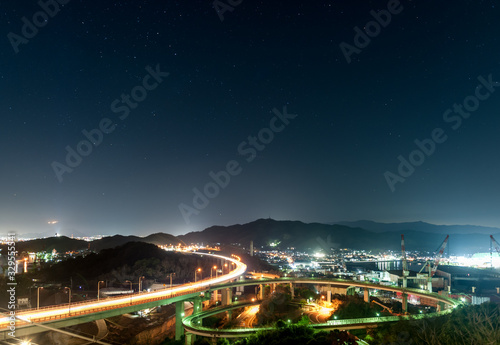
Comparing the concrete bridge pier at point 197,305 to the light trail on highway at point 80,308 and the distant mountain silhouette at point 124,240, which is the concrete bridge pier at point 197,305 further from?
the distant mountain silhouette at point 124,240

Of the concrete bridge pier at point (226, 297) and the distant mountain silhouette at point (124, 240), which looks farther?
the distant mountain silhouette at point (124, 240)

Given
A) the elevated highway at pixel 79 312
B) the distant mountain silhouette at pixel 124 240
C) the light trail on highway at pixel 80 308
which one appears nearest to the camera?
the elevated highway at pixel 79 312

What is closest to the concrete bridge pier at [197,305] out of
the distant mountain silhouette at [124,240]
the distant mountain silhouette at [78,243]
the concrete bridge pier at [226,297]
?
the concrete bridge pier at [226,297]

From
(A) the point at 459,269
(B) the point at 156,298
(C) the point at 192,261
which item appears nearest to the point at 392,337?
(B) the point at 156,298

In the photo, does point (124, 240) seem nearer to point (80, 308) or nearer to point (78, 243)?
point (78, 243)

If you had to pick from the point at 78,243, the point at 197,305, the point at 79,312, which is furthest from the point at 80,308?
the point at 78,243

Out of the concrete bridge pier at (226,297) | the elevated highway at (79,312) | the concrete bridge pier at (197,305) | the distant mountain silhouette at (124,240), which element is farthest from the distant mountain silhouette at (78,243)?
the elevated highway at (79,312)

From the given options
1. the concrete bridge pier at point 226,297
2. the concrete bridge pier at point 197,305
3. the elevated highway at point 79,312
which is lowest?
the concrete bridge pier at point 226,297

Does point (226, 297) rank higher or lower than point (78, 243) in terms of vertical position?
higher

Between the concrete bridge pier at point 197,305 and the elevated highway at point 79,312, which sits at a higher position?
the elevated highway at point 79,312

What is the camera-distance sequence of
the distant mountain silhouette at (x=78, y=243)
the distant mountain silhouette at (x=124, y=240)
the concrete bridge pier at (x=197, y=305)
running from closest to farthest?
the concrete bridge pier at (x=197, y=305) < the distant mountain silhouette at (x=78, y=243) < the distant mountain silhouette at (x=124, y=240)

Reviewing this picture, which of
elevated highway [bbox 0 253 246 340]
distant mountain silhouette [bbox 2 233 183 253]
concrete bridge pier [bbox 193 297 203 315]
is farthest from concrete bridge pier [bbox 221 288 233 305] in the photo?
distant mountain silhouette [bbox 2 233 183 253]
